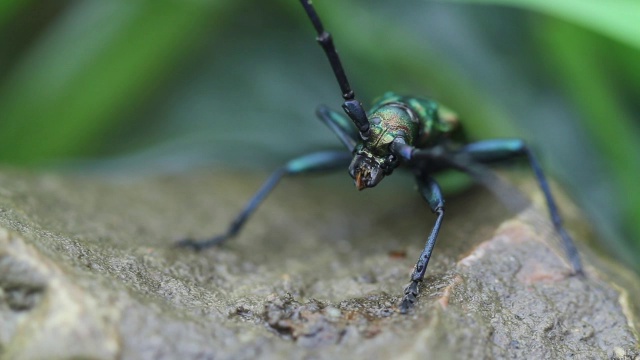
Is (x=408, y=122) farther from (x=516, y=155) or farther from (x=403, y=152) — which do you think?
(x=516, y=155)

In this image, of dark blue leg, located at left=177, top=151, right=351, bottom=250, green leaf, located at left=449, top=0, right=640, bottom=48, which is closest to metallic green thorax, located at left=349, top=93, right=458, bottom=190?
dark blue leg, located at left=177, top=151, right=351, bottom=250

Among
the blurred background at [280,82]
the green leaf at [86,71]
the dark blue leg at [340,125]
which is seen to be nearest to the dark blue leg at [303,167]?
the dark blue leg at [340,125]

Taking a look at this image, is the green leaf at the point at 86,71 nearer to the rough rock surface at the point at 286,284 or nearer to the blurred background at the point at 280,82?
the blurred background at the point at 280,82

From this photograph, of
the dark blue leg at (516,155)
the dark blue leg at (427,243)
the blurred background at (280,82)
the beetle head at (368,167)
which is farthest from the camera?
the blurred background at (280,82)

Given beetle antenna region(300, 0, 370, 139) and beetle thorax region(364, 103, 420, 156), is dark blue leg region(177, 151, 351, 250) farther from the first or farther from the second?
beetle antenna region(300, 0, 370, 139)

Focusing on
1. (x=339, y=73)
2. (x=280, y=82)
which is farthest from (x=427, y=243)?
(x=280, y=82)

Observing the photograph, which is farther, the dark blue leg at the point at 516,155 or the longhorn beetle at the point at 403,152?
the dark blue leg at the point at 516,155

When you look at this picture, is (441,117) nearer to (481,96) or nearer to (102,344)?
(481,96)
